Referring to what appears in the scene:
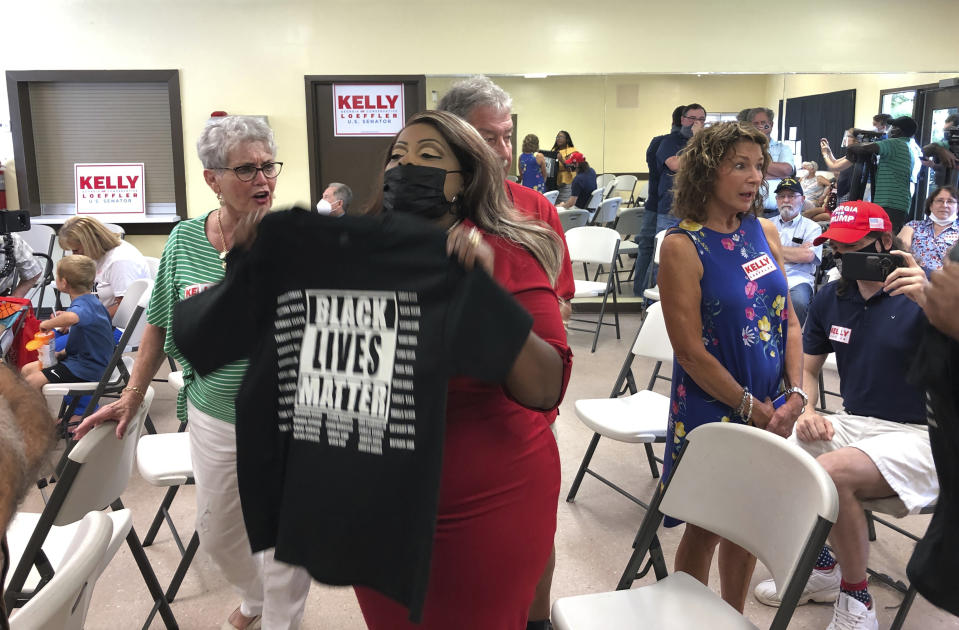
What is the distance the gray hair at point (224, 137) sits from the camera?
6.10ft

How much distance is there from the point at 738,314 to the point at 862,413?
29.4 inches

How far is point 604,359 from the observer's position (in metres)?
5.52

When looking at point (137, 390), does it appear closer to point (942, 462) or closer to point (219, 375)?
point (219, 375)

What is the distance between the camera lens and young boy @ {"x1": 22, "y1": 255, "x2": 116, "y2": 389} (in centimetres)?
359

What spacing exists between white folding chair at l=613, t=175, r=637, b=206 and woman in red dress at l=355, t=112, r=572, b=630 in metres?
6.07

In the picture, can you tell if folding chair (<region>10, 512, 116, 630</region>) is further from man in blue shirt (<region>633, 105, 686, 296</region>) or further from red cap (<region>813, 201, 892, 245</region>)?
man in blue shirt (<region>633, 105, 686, 296</region>)

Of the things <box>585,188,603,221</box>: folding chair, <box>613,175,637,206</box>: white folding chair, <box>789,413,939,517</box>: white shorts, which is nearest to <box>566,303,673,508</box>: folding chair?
<box>789,413,939,517</box>: white shorts

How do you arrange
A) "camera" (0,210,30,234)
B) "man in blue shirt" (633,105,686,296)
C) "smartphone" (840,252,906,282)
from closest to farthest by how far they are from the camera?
"smartphone" (840,252,906,282) → "camera" (0,210,30,234) → "man in blue shirt" (633,105,686,296)

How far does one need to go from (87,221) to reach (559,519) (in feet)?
11.1

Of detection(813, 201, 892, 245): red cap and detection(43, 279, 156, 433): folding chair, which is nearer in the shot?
detection(813, 201, 892, 245): red cap

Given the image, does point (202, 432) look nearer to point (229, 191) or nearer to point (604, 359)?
point (229, 191)

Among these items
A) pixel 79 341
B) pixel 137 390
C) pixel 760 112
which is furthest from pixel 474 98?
pixel 760 112

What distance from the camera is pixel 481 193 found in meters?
1.23

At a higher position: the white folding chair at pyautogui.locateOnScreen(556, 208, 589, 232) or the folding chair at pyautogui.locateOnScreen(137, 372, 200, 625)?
the white folding chair at pyautogui.locateOnScreen(556, 208, 589, 232)
